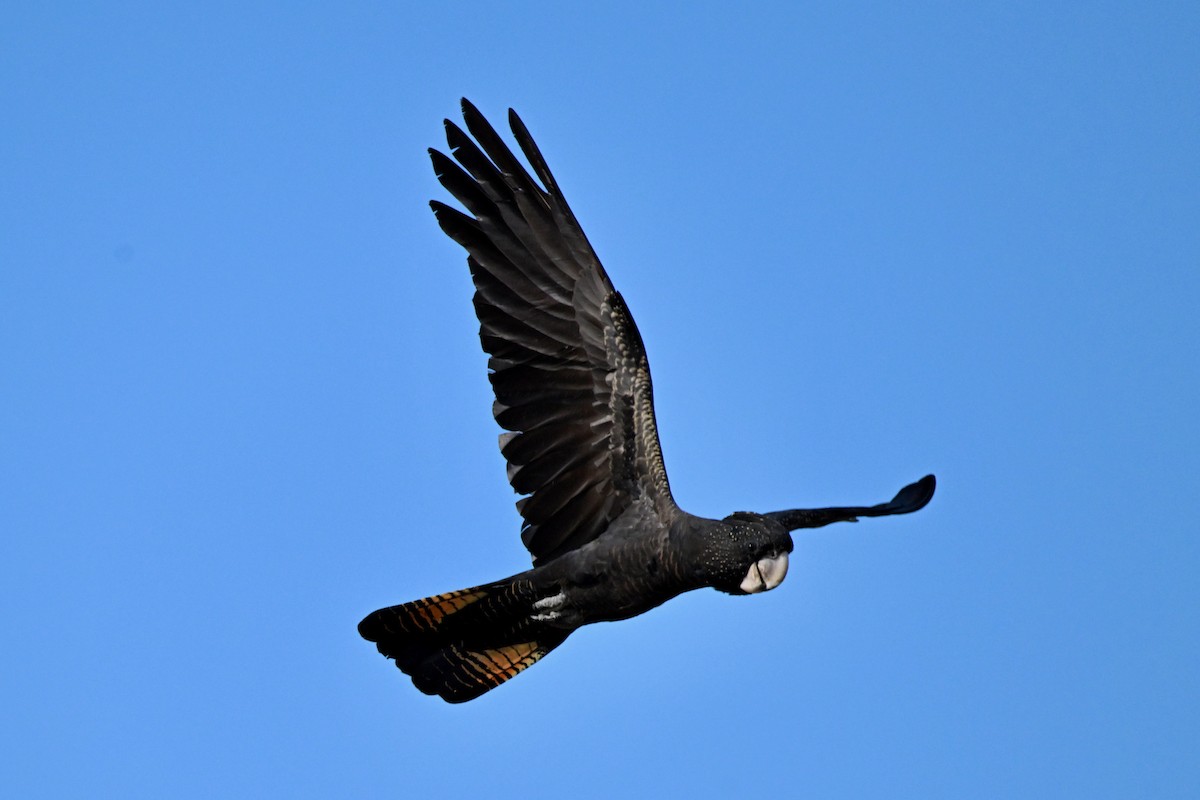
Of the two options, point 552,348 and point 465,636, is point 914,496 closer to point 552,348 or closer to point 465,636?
point 552,348

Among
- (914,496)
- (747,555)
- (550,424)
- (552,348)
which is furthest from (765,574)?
(552,348)

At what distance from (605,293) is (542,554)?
2.30 m

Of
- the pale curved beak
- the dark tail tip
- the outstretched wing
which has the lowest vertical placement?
the pale curved beak

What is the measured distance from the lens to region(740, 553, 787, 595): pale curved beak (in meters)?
13.3

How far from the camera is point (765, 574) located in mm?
13305

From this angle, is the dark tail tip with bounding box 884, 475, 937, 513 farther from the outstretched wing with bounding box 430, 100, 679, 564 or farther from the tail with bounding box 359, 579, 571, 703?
the tail with bounding box 359, 579, 571, 703

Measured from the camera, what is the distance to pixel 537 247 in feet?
46.0

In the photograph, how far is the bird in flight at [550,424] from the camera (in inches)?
547

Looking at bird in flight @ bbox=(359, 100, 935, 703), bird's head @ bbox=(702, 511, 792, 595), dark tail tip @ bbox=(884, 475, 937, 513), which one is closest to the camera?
bird's head @ bbox=(702, 511, 792, 595)

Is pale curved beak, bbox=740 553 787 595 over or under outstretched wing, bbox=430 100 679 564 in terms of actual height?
under

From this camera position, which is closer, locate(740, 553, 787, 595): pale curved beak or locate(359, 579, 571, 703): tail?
locate(740, 553, 787, 595): pale curved beak

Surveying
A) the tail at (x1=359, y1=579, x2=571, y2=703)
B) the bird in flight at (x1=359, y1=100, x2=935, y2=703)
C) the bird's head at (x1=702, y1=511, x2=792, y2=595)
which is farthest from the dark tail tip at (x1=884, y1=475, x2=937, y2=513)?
the tail at (x1=359, y1=579, x2=571, y2=703)

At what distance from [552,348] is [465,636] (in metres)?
2.59

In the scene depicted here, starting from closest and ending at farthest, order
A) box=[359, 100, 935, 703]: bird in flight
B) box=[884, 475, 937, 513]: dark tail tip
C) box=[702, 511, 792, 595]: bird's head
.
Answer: box=[702, 511, 792, 595]: bird's head → box=[884, 475, 937, 513]: dark tail tip → box=[359, 100, 935, 703]: bird in flight
